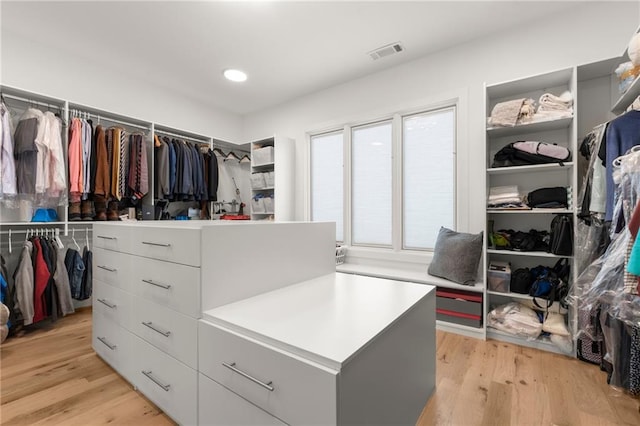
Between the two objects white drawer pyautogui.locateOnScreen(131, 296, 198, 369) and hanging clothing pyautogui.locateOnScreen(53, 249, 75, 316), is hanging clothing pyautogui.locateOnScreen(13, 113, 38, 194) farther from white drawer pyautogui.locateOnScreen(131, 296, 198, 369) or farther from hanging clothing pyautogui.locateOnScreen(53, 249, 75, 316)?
white drawer pyautogui.locateOnScreen(131, 296, 198, 369)

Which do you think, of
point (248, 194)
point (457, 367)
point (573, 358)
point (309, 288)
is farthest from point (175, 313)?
point (248, 194)

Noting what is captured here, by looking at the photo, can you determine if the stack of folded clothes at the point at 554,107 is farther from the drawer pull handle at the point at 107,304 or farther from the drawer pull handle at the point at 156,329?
the drawer pull handle at the point at 107,304

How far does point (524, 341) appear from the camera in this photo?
2104 millimetres

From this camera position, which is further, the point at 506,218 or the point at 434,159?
the point at 434,159

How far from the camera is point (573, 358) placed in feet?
6.33

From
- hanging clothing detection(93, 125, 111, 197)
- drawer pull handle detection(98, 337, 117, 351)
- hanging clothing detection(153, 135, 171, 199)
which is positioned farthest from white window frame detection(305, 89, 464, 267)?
drawer pull handle detection(98, 337, 117, 351)

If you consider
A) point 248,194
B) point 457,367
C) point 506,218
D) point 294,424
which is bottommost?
point 457,367

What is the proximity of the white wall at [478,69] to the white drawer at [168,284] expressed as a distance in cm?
237

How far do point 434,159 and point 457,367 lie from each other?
192 cm

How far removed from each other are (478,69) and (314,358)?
→ 2893 mm

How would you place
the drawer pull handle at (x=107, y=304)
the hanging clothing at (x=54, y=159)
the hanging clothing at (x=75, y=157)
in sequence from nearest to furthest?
the drawer pull handle at (x=107, y=304) < the hanging clothing at (x=54, y=159) < the hanging clothing at (x=75, y=157)

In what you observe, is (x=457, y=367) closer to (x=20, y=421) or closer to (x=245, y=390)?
(x=245, y=390)

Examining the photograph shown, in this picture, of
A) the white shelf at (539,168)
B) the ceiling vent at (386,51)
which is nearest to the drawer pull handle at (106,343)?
the white shelf at (539,168)

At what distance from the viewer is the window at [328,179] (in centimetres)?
361
